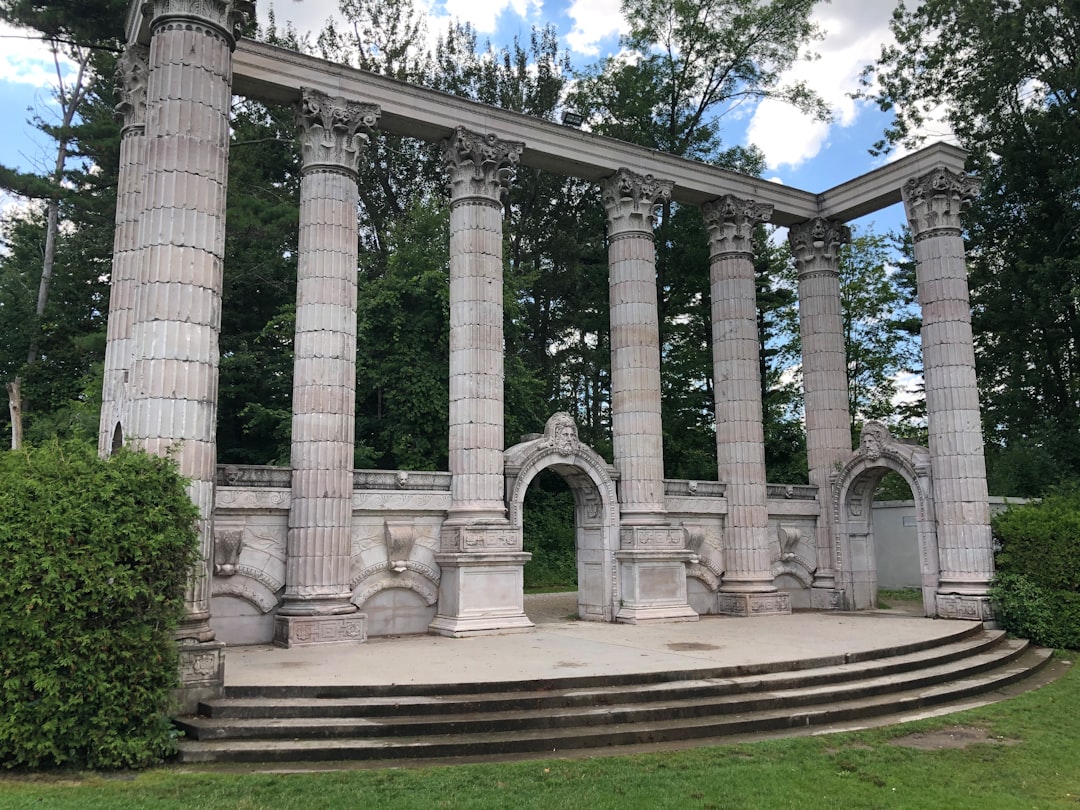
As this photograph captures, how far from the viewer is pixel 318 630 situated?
14.0 m

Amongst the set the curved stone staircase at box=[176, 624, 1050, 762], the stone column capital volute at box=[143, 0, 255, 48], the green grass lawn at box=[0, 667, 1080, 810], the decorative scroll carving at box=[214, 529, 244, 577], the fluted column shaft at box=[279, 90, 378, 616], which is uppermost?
the stone column capital volute at box=[143, 0, 255, 48]

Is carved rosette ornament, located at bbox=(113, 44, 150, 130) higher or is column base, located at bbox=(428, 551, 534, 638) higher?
carved rosette ornament, located at bbox=(113, 44, 150, 130)

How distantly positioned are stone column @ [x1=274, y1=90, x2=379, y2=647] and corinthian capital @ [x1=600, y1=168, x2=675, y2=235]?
19.7 ft

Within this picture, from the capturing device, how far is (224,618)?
1392cm

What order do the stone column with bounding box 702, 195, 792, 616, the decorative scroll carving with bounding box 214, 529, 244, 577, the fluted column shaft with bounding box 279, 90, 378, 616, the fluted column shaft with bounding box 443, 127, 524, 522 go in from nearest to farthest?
the decorative scroll carving with bounding box 214, 529, 244, 577 < the fluted column shaft with bounding box 279, 90, 378, 616 < the fluted column shaft with bounding box 443, 127, 524, 522 < the stone column with bounding box 702, 195, 792, 616

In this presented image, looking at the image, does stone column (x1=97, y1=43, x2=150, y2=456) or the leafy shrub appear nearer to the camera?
the leafy shrub

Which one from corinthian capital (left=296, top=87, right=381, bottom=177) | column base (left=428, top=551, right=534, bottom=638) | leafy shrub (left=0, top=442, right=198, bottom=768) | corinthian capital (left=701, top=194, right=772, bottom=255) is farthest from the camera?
corinthian capital (left=701, top=194, right=772, bottom=255)

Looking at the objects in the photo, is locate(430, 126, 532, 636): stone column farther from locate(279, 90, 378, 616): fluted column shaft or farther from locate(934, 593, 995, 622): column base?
locate(934, 593, 995, 622): column base

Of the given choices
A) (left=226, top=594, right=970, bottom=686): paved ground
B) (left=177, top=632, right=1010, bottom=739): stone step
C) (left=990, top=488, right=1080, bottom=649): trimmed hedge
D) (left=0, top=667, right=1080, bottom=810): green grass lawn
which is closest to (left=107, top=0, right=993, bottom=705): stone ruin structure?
(left=990, top=488, right=1080, bottom=649): trimmed hedge

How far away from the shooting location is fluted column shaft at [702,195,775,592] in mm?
19531

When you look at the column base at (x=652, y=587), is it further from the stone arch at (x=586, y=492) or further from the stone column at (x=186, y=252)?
the stone column at (x=186, y=252)

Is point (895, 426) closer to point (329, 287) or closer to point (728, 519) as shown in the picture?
point (728, 519)

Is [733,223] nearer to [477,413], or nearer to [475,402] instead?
[475,402]

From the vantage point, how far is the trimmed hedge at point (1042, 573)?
52.2ft
